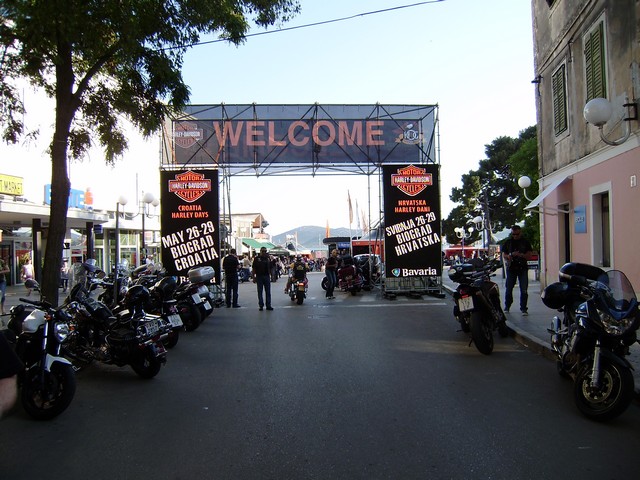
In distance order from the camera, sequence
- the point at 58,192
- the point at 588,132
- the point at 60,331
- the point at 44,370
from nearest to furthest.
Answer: the point at 44,370 → the point at 60,331 → the point at 58,192 → the point at 588,132

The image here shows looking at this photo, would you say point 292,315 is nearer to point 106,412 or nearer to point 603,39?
point 106,412

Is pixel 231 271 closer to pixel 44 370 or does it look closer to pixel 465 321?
pixel 465 321

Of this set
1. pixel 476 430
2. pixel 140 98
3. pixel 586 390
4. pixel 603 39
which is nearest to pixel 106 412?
pixel 476 430

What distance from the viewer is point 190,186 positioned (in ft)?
48.9

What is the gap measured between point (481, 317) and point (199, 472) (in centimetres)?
518

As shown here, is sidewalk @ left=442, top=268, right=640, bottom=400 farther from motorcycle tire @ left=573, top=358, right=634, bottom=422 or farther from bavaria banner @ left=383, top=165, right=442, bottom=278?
bavaria banner @ left=383, top=165, right=442, bottom=278

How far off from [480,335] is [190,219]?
31.1 feet

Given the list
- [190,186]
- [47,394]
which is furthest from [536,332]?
[190,186]

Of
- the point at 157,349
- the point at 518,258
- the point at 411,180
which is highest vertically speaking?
the point at 411,180

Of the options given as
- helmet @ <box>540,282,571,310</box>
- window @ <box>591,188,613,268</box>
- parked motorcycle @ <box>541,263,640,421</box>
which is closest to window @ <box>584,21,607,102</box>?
window @ <box>591,188,613,268</box>

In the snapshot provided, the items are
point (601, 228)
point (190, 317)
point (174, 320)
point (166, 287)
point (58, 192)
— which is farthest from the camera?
point (601, 228)

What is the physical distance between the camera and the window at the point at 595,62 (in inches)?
442

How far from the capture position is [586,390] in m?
4.89

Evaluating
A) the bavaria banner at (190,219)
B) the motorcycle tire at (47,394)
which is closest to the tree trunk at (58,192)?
the motorcycle tire at (47,394)
